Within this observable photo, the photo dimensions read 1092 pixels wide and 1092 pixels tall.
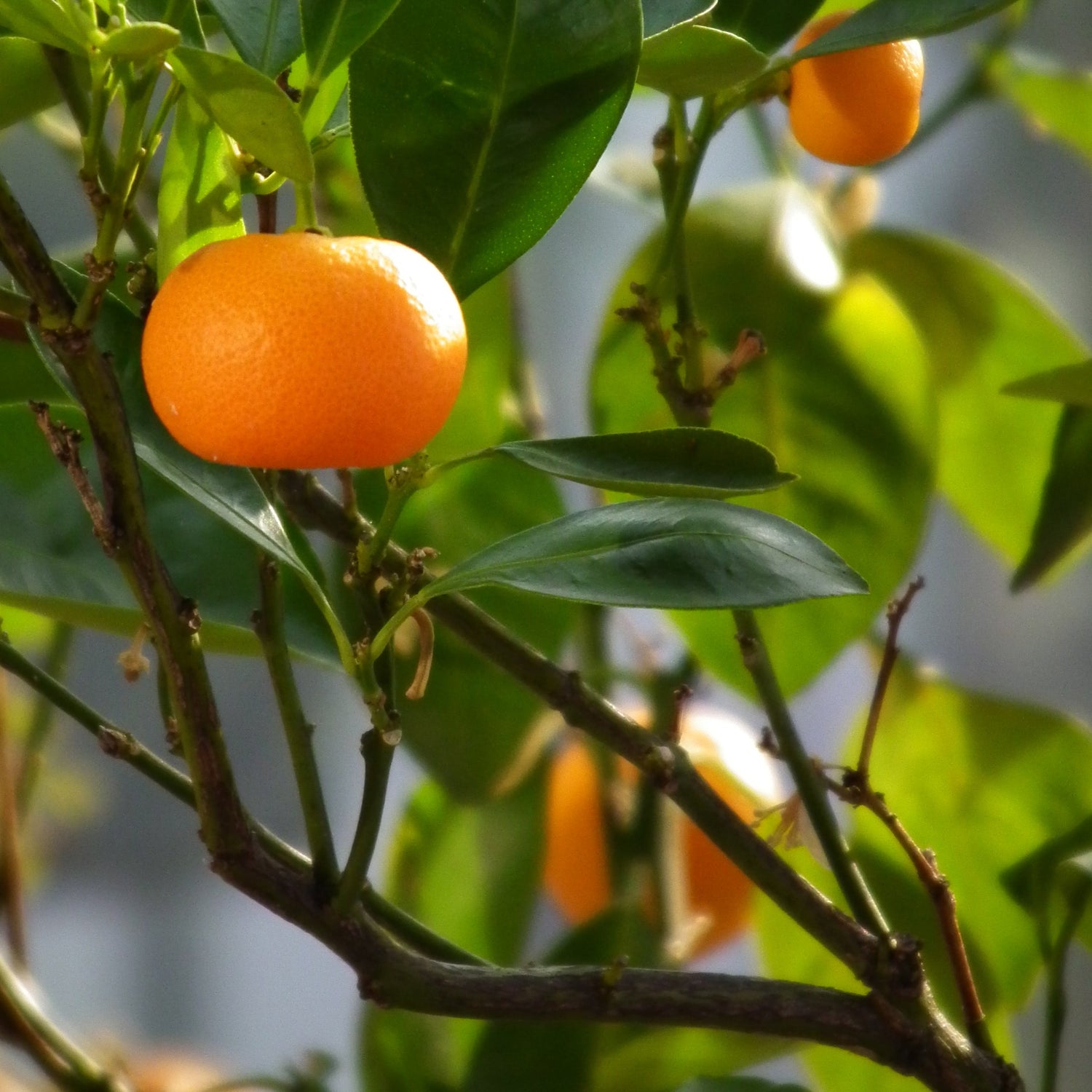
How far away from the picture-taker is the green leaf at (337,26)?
9.9 inches

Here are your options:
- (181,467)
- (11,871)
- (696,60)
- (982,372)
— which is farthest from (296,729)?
(982,372)

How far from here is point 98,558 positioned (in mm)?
375

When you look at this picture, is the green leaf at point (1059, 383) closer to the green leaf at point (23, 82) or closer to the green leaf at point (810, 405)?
the green leaf at point (810, 405)

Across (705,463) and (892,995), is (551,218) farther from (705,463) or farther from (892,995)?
(892,995)

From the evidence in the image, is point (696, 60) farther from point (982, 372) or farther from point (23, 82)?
point (982, 372)

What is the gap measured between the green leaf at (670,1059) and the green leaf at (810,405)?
5.4 inches

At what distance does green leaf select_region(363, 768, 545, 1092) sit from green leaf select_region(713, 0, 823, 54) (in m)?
0.37

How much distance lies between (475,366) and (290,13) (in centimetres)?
28

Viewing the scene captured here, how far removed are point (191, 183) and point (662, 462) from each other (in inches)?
4.6

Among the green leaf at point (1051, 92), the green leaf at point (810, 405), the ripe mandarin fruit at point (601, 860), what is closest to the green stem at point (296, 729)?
the green leaf at point (810, 405)

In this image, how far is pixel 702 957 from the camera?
661mm

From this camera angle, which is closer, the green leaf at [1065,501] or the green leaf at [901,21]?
the green leaf at [901,21]

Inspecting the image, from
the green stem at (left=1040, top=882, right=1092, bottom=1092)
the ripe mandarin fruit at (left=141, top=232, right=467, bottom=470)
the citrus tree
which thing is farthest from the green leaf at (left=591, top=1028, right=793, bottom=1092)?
the ripe mandarin fruit at (left=141, top=232, right=467, bottom=470)

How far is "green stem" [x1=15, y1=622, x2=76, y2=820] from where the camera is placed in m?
0.54
